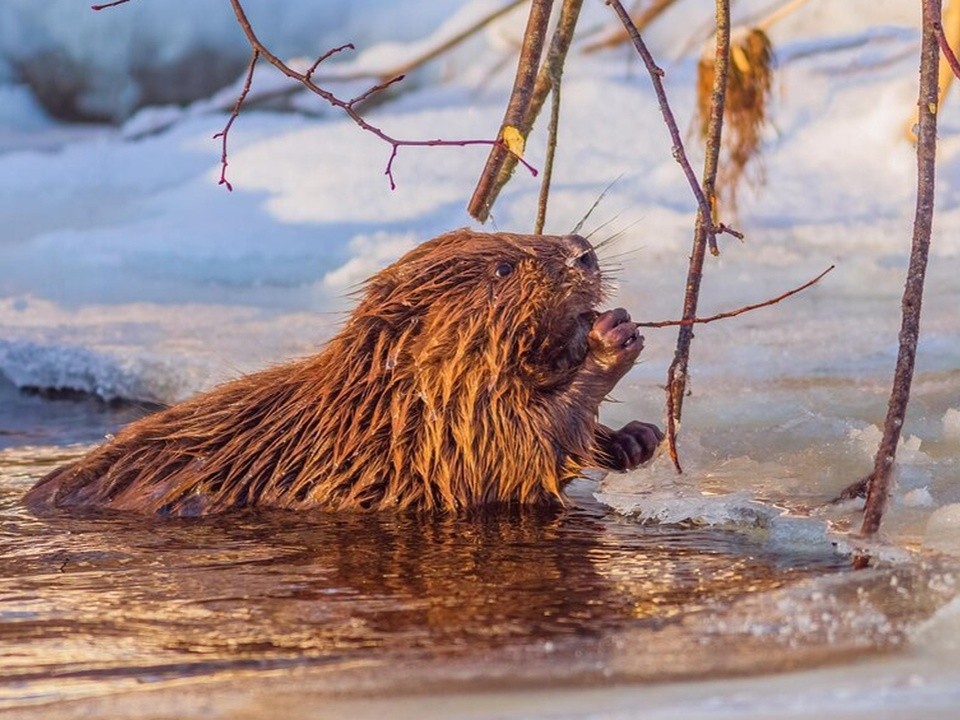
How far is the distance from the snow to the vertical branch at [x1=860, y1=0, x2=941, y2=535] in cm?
107

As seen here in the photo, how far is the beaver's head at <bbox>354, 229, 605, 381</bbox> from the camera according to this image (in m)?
3.17

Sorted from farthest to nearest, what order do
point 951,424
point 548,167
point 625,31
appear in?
point 625,31, point 548,167, point 951,424

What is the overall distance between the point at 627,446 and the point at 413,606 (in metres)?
1.12

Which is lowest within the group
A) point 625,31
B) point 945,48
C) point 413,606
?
point 413,606

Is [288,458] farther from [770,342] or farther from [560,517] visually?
[770,342]

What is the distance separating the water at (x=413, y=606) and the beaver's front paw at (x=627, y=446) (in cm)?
23

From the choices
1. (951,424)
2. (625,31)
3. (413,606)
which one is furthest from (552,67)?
(625,31)

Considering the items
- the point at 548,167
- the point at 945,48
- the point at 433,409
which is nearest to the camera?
the point at 945,48

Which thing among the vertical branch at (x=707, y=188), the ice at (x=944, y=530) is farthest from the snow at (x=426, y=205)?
the ice at (x=944, y=530)

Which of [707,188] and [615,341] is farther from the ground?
[707,188]

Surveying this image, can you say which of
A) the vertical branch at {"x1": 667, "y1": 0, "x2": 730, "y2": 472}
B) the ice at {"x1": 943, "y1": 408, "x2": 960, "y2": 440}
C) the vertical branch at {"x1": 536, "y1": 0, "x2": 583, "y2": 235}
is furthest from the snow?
the vertical branch at {"x1": 536, "y1": 0, "x2": 583, "y2": 235}

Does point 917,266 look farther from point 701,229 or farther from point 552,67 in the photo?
point 552,67

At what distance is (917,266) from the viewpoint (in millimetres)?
2271

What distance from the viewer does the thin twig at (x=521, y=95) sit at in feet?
11.0
